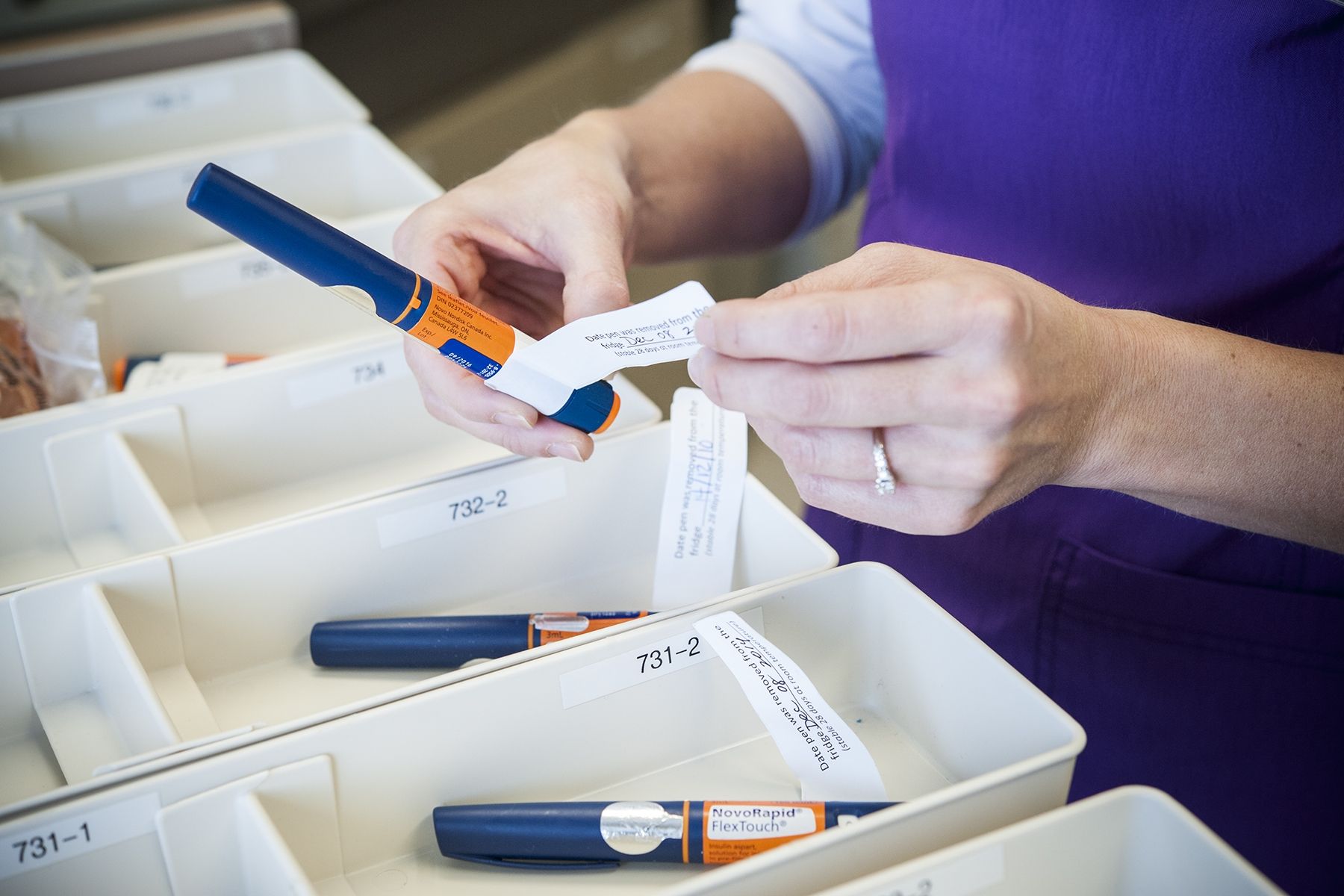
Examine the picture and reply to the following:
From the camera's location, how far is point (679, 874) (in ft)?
2.20

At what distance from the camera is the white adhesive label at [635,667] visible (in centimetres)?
71

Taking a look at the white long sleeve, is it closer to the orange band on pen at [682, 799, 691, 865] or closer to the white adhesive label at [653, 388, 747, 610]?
the white adhesive label at [653, 388, 747, 610]

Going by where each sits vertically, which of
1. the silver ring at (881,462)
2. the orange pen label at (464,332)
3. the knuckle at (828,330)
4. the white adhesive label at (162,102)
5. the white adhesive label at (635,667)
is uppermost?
the white adhesive label at (162,102)

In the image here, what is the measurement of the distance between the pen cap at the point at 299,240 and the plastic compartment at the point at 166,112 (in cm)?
87

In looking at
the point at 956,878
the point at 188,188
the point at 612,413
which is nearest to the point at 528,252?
the point at 612,413

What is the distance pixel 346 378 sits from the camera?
3.43 ft

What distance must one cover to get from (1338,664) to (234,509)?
844 mm

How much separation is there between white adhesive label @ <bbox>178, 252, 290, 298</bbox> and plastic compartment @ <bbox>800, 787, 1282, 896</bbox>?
89 cm

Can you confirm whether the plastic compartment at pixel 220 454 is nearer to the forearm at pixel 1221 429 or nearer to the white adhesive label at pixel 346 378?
the white adhesive label at pixel 346 378

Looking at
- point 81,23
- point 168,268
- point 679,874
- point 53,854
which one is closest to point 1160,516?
point 679,874

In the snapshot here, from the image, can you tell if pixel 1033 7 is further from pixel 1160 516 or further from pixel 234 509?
pixel 234 509

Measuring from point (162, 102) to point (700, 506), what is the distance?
1.13m

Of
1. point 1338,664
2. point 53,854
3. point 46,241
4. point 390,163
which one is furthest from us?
point 390,163

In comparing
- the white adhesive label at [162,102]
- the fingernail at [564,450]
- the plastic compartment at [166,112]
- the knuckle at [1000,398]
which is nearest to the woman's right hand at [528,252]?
the fingernail at [564,450]
